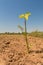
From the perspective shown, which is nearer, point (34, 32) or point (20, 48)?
point (20, 48)

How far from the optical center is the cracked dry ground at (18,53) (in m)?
4.96

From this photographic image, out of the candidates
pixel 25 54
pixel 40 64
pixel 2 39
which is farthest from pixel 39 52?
pixel 2 39

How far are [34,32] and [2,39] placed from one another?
209cm

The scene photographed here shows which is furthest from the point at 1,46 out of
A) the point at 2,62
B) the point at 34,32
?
the point at 34,32

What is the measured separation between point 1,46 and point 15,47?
1.72ft

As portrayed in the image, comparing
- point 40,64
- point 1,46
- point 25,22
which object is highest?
point 25,22

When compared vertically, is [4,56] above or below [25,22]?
below

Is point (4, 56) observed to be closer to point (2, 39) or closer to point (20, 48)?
point (20, 48)

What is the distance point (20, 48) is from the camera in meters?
6.06

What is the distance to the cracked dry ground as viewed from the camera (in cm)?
496

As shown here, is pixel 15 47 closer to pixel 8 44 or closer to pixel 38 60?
pixel 8 44

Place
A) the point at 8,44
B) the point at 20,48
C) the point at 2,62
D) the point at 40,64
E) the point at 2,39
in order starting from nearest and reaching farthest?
the point at 40,64, the point at 2,62, the point at 20,48, the point at 8,44, the point at 2,39

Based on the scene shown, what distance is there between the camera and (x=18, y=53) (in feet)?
18.3

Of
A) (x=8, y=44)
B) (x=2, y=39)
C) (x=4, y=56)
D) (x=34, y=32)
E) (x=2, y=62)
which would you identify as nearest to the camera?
(x=2, y=62)
